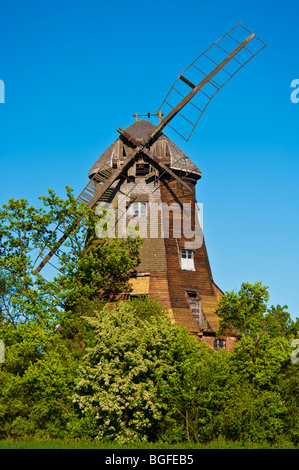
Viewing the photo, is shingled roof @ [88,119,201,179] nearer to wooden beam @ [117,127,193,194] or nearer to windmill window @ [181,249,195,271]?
wooden beam @ [117,127,193,194]

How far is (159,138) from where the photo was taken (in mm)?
43781

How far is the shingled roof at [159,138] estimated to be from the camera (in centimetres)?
4328

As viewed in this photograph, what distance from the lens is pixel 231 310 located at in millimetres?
38375

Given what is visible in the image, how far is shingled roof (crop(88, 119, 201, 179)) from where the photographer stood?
4328cm

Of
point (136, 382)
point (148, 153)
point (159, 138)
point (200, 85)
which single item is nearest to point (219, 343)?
point (136, 382)

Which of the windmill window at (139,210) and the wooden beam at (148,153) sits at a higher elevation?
the wooden beam at (148,153)

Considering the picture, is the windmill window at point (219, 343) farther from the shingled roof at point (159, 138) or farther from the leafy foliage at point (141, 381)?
the shingled roof at point (159, 138)

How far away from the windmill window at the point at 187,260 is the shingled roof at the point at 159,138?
17.7ft

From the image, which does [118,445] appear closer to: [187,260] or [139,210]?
[187,260]

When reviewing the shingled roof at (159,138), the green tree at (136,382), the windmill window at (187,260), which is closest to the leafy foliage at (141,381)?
the green tree at (136,382)
